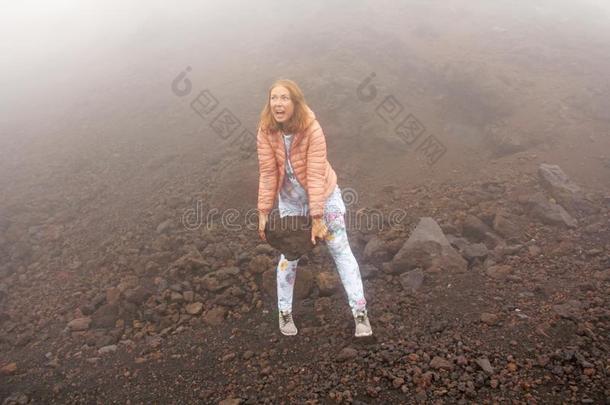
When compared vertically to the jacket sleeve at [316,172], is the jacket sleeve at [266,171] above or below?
above

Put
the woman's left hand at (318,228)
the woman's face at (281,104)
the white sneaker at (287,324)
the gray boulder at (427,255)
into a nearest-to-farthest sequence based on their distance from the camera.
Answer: the woman's face at (281,104), the woman's left hand at (318,228), the white sneaker at (287,324), the gray boulder at (427,255)

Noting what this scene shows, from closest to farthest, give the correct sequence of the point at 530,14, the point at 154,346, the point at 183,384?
the point at 183,384 < the point at 154,346 < the point at 530,14

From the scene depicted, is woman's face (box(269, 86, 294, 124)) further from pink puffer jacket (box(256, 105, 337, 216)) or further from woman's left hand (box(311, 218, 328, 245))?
woman's left hand (box(311, 218, 328, 245))

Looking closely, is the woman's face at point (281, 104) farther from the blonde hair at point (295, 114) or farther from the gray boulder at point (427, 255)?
the gray boulder at point (427, 255)

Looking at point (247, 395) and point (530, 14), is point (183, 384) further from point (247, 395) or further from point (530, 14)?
point (530, 14)

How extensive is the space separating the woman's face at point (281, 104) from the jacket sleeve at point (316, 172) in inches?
8.2

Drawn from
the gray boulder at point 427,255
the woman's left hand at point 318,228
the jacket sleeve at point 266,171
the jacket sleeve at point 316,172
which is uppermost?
the jacket sleeve at point 266,171

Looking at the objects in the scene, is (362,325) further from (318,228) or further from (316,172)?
(316,172)

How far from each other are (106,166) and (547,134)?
6589 millimetres

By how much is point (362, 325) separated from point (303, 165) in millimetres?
1182

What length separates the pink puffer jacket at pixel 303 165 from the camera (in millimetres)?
3072

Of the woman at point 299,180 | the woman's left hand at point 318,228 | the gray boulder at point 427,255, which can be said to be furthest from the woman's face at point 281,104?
the gray boulder at point 427,255

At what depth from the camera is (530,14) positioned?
13.3 meters

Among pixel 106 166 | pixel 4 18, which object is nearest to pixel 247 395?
pixel 106 166
